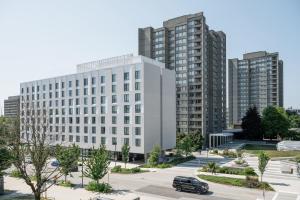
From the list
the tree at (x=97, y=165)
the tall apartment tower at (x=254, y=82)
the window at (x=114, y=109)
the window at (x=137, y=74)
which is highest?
the tall apartment tower at (x=254, y=82)

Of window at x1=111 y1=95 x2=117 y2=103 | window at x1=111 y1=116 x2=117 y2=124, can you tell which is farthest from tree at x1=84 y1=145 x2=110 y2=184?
window at x1=111 y1=95 x2=117 y2=103

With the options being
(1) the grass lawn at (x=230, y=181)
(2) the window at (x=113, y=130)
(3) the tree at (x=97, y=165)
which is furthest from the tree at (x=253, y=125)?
(3) the tree at (x=97, y=165)

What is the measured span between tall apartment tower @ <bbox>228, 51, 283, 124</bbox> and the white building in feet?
337

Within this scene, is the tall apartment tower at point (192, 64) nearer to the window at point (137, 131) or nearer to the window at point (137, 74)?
the window at point (137, 131)

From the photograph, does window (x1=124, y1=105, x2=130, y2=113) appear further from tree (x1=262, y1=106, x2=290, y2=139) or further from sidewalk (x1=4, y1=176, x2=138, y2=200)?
tree (x1=262, y1=106, x2=290, y2=139)

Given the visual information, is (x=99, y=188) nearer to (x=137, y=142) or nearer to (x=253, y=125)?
(x=137, y=142)

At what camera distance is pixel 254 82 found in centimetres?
15850

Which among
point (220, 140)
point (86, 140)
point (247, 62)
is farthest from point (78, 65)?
point (247, 62)

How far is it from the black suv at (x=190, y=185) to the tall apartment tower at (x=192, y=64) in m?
51.4

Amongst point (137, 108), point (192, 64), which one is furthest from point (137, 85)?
point (192, 64)

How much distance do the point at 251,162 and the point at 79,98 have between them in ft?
149

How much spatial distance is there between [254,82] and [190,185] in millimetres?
139233

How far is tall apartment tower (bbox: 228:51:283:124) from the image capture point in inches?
5891

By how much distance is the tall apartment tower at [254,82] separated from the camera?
491ft
